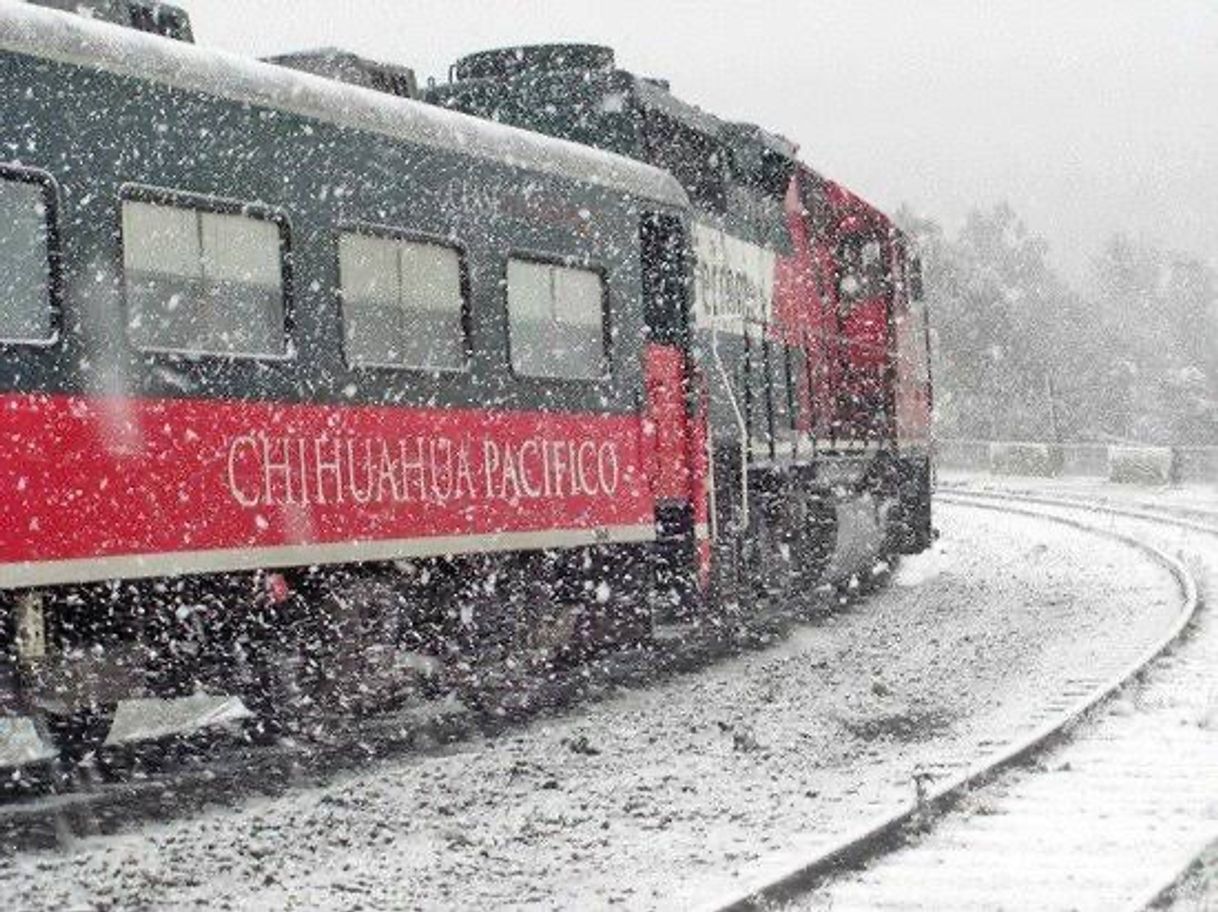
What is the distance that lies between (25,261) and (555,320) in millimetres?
4061

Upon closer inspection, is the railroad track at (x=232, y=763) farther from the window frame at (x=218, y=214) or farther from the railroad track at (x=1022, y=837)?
the railroad track at (x=1022, y=837)

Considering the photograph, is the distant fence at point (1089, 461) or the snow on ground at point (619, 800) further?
the distant fence at point (1089, 461)

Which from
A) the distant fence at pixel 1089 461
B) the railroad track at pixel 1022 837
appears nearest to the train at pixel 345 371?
the railroad track at pixel 1022 837

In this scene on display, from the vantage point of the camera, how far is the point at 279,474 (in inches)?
361

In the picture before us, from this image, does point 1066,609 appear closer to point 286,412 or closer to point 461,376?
point 461,376

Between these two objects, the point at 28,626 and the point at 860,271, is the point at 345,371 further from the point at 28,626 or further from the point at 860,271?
the point at 860,271

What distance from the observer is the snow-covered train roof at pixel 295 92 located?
808cm

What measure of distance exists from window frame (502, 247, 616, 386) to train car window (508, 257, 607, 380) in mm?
10

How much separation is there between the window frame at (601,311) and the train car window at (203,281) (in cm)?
191

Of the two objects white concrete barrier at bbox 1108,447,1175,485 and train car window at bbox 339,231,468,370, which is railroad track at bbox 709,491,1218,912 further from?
white concrete barrier at bbox 1108,447,1175,485

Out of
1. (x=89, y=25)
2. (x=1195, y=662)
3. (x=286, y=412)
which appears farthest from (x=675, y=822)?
(x=1195, y=662)

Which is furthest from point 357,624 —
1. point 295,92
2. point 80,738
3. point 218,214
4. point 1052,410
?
point 1052,410

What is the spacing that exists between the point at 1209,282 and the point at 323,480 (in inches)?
4900

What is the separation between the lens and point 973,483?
4616 centimetres
